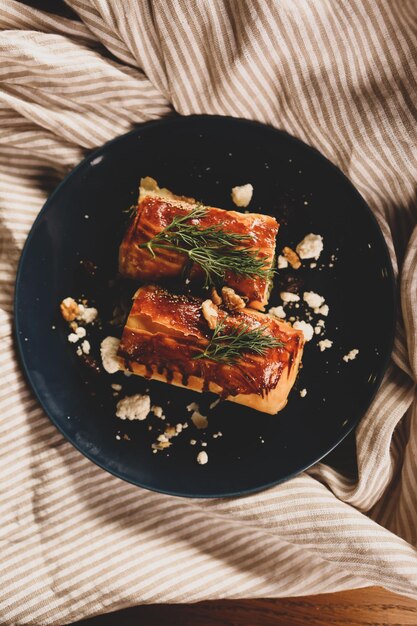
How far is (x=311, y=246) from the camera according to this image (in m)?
1.99

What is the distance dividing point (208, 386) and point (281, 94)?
1.06m

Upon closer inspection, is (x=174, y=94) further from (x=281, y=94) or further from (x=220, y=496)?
(x=220, y=496)

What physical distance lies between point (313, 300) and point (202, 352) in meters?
0.48

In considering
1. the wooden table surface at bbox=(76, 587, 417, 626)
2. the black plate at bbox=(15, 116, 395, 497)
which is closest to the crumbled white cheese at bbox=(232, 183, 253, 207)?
the black plate at bbox=(15, 116, 395, 497)

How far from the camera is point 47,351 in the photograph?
2002mm

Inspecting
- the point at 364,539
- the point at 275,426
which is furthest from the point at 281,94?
the point at 364,539

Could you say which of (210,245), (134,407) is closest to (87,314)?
(134,407)

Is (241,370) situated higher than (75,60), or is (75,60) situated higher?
(75,60)

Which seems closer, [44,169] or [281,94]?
[281,94]

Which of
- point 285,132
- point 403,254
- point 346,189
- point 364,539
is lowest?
point 364,539

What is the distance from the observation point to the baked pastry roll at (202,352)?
5.95ft

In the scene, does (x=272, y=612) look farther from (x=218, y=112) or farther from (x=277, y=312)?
(x=218, y=112)

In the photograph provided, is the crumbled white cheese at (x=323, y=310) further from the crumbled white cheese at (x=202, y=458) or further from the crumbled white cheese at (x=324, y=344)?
the crumbled white cheese at (x=202, y=458)

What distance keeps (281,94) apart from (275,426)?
1.20 metres
